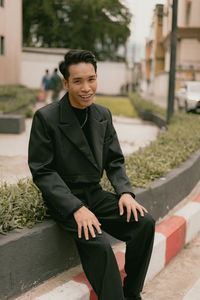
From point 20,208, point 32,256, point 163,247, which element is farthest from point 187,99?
point 32,256

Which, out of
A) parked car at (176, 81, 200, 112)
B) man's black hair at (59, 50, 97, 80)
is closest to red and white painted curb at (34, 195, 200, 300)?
man's black hair at (59, 50, 97, 80)

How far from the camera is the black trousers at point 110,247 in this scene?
232cm

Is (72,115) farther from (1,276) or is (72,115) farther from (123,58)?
(123,58)

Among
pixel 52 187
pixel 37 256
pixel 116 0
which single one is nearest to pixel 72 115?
pixel 52 187

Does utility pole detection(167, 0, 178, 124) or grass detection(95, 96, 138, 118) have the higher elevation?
utility pole detection(167, 0, 178, 124)

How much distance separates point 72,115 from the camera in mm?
2654

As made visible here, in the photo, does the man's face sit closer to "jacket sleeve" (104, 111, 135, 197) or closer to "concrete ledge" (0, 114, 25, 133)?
"jacket sleeve" (104, 111, 135, 197)

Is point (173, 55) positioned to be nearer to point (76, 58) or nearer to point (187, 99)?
point (187, 99)

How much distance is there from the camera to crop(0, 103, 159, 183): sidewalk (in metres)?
5.60

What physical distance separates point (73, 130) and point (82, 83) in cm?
31

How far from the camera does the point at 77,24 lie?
38.6 meters

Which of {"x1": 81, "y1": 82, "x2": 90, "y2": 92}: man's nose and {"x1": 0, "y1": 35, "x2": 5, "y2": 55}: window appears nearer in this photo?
{"x1": 81, "y1": 82, "x2": 90, "y2": 92}: man's nose

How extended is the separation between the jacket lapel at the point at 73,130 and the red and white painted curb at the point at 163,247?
2.69 ft

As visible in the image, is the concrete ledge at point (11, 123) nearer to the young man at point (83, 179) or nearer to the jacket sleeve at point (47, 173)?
the young man at point (83, 179)
